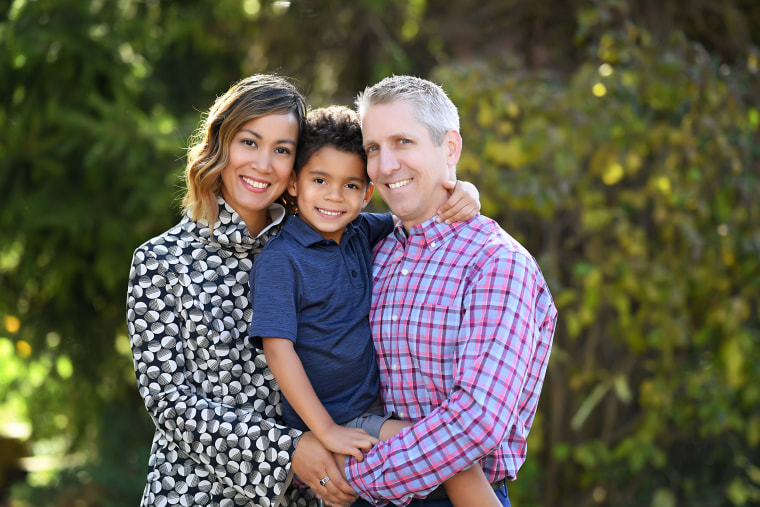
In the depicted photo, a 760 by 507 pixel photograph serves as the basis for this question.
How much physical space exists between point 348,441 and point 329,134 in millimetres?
811

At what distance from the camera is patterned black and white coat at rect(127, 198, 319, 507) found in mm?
1831

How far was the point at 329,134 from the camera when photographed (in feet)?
6.68

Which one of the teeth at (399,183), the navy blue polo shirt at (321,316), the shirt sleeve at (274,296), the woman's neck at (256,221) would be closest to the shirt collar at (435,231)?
the teeth at (399,183)

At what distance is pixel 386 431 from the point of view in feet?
5.97

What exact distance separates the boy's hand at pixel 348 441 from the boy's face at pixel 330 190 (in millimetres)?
538

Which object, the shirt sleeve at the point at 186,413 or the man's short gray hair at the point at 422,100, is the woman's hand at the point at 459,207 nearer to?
the man's short gray hair at the point at 422,100

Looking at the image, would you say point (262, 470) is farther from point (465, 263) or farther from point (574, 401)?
point (574, 401)

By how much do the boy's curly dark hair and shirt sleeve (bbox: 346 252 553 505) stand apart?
21.0 inches

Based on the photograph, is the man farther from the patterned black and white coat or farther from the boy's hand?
the patterned black and white coat

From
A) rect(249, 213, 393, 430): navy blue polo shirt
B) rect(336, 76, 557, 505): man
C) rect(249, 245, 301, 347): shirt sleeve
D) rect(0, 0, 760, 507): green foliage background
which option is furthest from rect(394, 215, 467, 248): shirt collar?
rect(0, 0, 760, 507): green foliage background

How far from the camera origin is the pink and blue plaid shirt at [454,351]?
5.49ft

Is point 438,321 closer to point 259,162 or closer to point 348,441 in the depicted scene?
point 348,441

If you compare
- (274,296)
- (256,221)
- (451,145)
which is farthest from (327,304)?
(451,145)

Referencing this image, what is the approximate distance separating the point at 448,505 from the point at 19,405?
4.77 m
